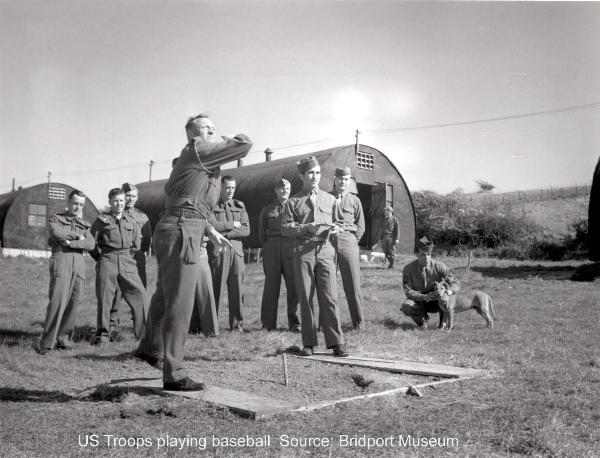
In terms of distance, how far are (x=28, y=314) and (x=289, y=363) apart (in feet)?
19.5

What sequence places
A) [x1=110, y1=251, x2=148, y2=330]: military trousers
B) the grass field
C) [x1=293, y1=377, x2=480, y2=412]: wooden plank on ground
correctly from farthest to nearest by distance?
[x1=110, y1=251, x2=148, y2=330]: military trousers → [x1=293, y1=377, x2=480, y2=412]: wooden plank on ground → the grass field

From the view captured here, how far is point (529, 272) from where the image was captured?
52.4 ft

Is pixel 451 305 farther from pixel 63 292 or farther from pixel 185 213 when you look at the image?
pixel 185 213

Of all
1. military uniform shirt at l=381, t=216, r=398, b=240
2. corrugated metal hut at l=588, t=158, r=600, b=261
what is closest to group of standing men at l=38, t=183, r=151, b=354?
→ military uniform shirt at l=381, t=216, r=398, b=240

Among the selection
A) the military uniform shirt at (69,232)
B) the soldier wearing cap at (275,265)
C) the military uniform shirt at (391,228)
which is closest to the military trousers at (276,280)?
the soldier wearing cap at (275,265)

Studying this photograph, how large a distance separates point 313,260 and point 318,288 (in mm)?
284

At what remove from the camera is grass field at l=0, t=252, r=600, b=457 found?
142 inches

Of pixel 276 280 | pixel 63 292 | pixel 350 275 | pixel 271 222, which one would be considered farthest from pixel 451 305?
pixel 63 292

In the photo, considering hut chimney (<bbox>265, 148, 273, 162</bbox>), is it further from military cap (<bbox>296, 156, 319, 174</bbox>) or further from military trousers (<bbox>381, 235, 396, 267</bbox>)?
military cap (<bbox>296, 156, 319, 174</bbox>)

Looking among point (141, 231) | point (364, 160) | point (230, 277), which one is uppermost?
point (364, 160)

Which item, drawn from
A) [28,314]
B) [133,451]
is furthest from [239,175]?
[133,451]

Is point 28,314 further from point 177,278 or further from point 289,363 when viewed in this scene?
point 177,278

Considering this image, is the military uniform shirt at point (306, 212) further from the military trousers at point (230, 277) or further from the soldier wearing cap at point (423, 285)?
the soldier wearing cap at point (423, 285)

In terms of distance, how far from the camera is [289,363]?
6.09m
